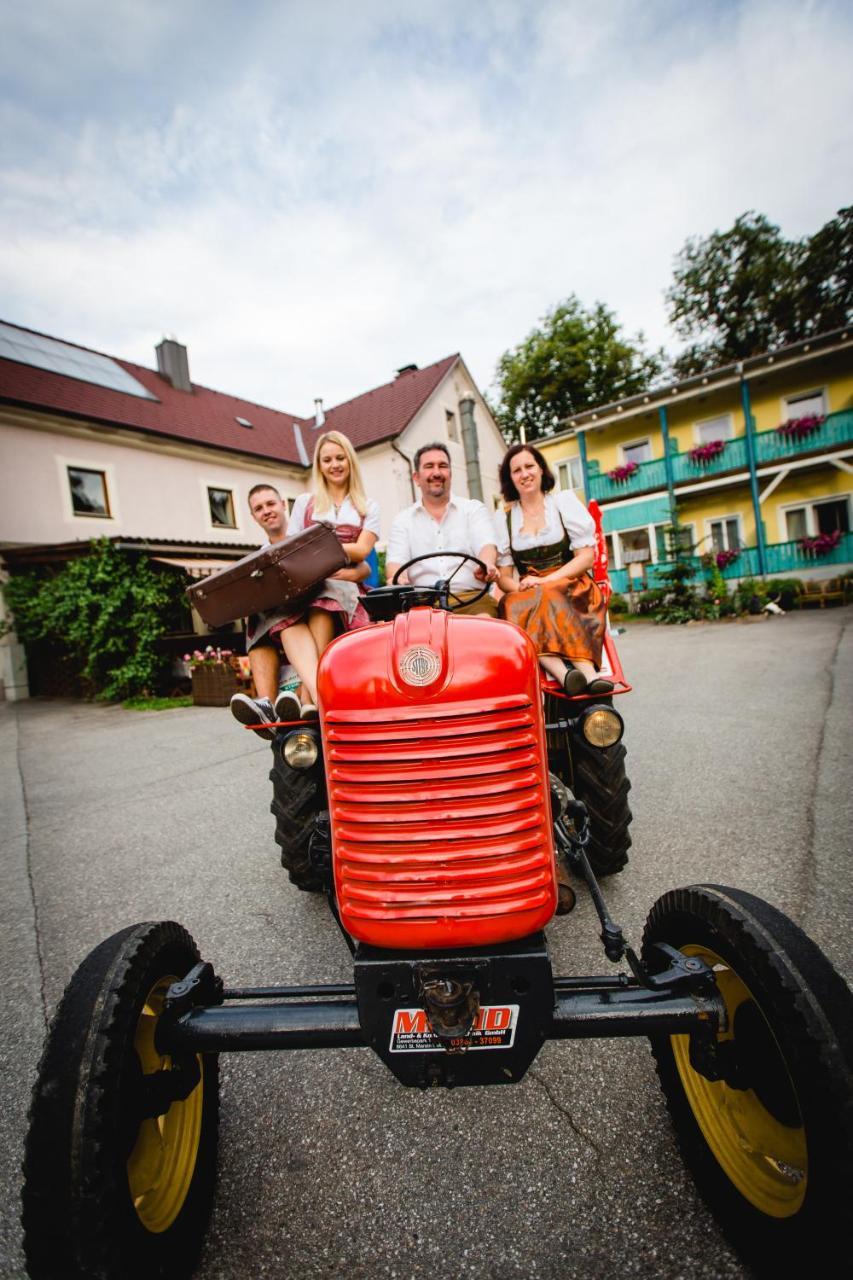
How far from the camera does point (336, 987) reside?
1297 millimetres

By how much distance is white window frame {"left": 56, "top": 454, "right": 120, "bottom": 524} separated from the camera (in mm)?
12281

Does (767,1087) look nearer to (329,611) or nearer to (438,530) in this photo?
(329,611)

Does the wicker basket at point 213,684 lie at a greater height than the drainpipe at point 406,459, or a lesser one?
lesser

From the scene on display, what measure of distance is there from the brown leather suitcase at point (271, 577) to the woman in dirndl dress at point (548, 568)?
864mm

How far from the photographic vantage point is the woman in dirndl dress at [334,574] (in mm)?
2619

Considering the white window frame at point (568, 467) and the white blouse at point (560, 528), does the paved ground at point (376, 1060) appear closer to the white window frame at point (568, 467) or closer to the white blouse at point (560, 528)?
the white blouse at point (560, 528)

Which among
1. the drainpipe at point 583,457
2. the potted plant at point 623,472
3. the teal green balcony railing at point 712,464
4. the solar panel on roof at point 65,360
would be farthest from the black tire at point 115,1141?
the drainpipe at point 583,457

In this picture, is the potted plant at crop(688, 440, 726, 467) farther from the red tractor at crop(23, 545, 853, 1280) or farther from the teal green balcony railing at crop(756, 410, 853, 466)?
the red tractor at crop(23, 545, 853, 1280)

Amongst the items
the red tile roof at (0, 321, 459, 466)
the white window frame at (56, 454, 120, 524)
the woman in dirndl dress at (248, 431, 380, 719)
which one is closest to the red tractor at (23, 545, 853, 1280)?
the woman in dirndl dress at (248, 431, 380, 719)

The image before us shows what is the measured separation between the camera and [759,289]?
25500 mm

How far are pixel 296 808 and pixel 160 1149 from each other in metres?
1.21

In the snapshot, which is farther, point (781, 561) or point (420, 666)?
point (781, 561)

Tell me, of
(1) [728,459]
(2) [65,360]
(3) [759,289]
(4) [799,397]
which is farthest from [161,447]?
(3) [759,289]

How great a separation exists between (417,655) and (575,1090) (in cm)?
126
